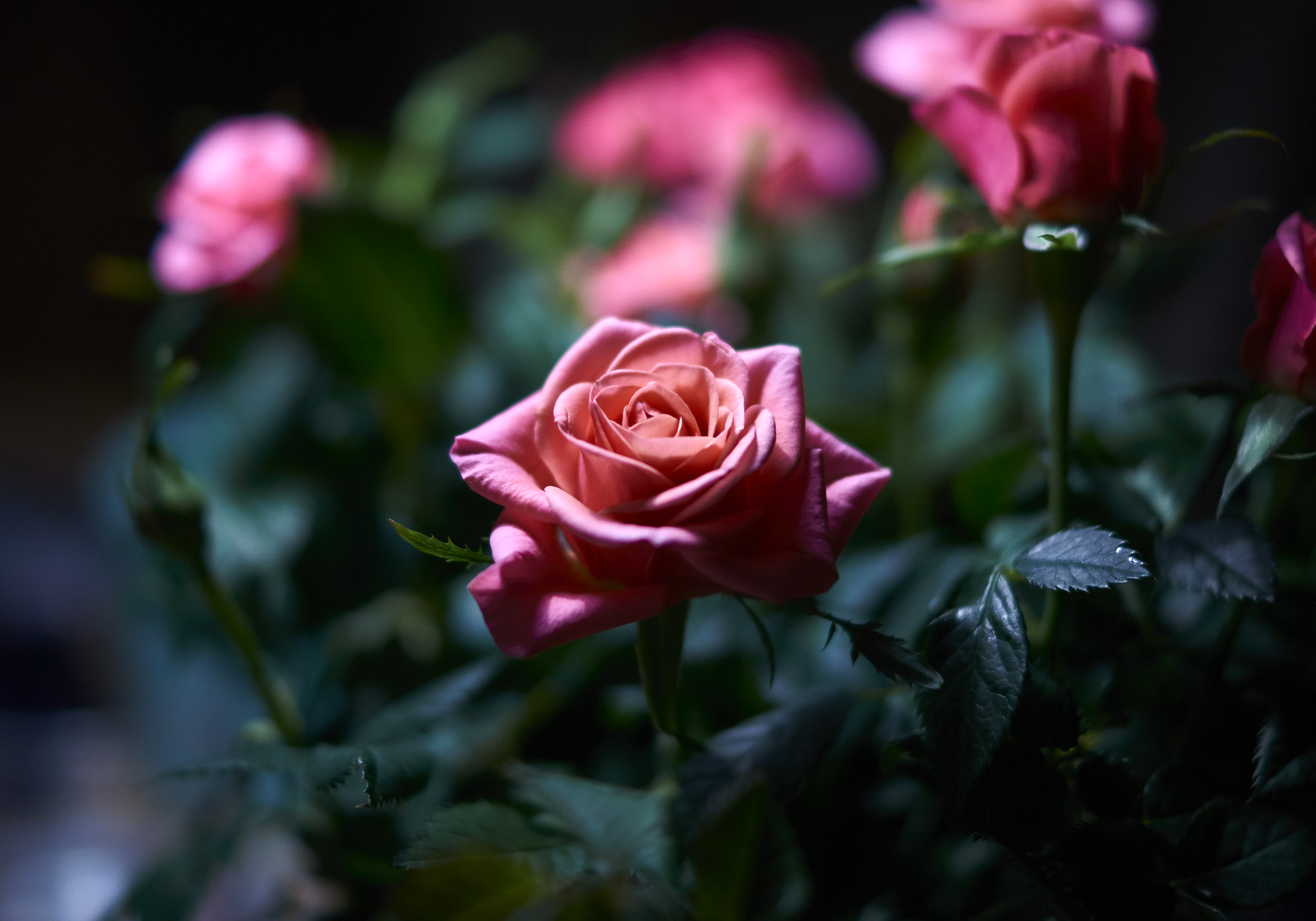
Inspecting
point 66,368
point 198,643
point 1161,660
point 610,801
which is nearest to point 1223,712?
point 1161,660

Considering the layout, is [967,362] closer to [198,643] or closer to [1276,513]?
[1276,513]

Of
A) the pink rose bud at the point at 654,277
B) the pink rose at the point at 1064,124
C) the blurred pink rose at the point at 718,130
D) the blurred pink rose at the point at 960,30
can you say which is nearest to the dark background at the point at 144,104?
the blurred pink rose at the point at 718,130

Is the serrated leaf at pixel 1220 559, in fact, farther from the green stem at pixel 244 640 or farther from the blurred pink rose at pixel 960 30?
the green stem at pixel 244 640

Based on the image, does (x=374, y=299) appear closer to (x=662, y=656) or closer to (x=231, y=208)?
(x=231, y=208)

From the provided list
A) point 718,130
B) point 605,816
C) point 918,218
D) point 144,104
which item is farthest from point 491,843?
point 144,104

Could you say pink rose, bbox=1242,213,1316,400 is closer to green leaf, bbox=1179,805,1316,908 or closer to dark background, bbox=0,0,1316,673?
green leaf, bbox=1179,805,1316,908

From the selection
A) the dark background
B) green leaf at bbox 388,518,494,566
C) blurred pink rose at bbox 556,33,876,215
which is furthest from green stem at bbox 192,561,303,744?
the dark background

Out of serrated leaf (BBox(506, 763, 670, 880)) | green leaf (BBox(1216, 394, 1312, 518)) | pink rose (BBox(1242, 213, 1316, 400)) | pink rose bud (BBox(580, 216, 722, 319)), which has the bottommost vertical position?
serrated leaf (BBox(506, 763, 670, 880))
